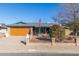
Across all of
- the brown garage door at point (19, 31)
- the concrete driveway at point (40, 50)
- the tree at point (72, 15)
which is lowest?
the concrete driveway at point (40, 50)

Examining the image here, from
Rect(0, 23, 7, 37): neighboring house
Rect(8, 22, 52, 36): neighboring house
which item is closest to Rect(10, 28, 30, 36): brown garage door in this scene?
Rect(8, 22, 52, 36): neighboring house

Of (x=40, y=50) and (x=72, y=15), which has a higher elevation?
(x=72, y=15)

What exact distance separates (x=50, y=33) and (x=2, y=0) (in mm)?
5977

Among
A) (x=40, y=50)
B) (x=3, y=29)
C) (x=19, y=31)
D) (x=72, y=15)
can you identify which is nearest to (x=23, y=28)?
(x=19, y=31)

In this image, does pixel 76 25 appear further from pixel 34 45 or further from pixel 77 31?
pixel 34 45

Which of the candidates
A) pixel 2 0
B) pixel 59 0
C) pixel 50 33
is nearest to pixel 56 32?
pixel 50 33

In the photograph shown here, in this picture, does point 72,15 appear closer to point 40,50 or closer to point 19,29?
point 40,50

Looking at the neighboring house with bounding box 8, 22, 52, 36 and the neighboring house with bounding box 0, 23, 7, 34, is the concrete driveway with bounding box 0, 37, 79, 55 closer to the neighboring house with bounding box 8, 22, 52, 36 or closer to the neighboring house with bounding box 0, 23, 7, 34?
the neighboring house with bounding box 8, 22, 52, 36

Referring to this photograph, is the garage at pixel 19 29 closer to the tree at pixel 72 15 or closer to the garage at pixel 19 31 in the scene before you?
the garage at pixel 19 31

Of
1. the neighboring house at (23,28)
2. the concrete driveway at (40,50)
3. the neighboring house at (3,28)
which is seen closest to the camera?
the concrete driveway at (40,50)

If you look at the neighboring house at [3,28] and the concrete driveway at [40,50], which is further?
the neighboring house at [3,28]

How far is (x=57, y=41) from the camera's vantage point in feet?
49.5

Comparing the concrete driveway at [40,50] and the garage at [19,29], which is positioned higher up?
the garage at [19,29]

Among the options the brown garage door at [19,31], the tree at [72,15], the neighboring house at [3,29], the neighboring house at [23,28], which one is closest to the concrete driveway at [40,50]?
the tree at [72,15]
